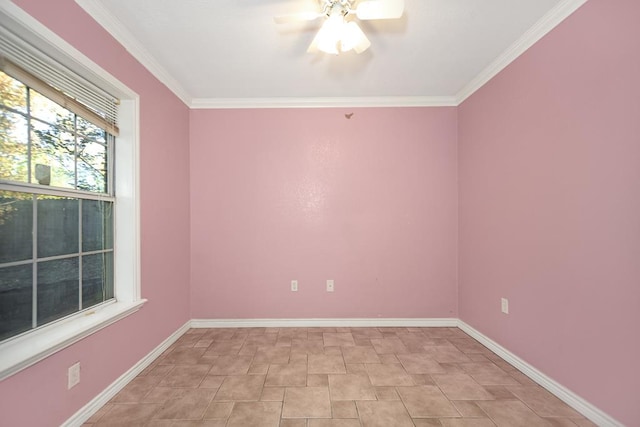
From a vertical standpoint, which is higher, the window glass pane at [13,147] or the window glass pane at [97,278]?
the window glass pane at [13,147]

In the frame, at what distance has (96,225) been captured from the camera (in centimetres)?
187

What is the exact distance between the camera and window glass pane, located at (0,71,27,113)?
1.28 metres

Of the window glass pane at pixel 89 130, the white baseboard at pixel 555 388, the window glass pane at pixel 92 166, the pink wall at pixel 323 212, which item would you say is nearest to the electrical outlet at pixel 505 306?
the white baseboard at pixel 555 388

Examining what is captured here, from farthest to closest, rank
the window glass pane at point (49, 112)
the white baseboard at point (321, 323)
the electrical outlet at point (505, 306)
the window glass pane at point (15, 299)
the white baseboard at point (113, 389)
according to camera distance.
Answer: the white baseboard at point (321, 323)
the electrical outlet at point (505, 306)
the white baseboard at point (113, 389)
the window glass pane at point (49, 112)
the window glass pane at point (15, 299)

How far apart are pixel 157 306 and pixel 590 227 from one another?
319 centimetres

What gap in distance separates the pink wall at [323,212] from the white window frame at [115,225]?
0.97m

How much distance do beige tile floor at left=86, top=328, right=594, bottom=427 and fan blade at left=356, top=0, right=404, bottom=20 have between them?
7.73ft

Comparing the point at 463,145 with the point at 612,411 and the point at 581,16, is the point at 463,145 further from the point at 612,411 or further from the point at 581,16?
the point at 612,411

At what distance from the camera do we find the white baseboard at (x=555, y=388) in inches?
59.2

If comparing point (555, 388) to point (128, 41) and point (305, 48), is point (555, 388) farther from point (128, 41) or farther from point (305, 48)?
point (128, 41)

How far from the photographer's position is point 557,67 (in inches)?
69.9

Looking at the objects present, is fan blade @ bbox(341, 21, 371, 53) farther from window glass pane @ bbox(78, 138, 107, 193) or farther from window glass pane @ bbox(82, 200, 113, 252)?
window glass pane @ bbox(82, 200, 113, 252)

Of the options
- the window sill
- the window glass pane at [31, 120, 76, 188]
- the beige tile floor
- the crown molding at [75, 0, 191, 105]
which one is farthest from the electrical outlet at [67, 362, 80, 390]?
the crown molding at [75, 0, 191, 105]

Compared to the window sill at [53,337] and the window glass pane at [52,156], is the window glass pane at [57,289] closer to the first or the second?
the window sill at [53,337]
